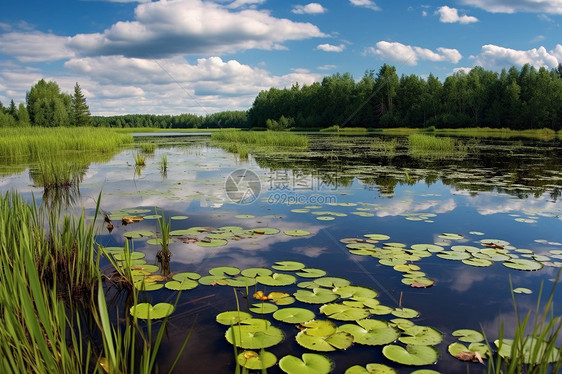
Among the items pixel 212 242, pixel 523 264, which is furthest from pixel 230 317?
pixel 523 264

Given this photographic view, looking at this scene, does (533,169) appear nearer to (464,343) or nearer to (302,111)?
(464,343)

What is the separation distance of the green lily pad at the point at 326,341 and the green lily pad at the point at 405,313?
48 cm

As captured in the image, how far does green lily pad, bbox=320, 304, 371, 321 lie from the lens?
268 centimetres

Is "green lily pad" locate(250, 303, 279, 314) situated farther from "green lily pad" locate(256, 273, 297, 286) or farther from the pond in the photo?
"green lily pad" locate(256, 273, 297, 286)

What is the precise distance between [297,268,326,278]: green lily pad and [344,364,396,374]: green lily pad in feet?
4.33

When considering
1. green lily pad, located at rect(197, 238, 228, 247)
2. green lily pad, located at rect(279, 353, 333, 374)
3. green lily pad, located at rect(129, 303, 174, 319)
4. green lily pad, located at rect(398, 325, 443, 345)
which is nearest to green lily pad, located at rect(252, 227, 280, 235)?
green lily pad, located at rect(197, 238, 228, 247)

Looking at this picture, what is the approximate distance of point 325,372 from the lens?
2.08 m

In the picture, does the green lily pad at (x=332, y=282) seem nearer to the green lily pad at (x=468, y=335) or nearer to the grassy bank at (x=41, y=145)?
the green lily pad at (x=468, y=335)

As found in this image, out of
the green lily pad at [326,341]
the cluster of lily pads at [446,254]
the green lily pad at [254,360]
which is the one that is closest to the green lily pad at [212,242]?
the cluster of lily pads at [446,254]

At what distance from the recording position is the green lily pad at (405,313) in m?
2.72

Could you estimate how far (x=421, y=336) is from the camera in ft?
8.02

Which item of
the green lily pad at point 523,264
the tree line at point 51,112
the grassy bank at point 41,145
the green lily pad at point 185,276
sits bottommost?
the green lily pad at point 523,264

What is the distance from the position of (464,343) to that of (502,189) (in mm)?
6570

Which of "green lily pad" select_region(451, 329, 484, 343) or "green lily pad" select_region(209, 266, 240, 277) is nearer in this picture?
"green lily pad" select_region(451, 329, 484, 343)
